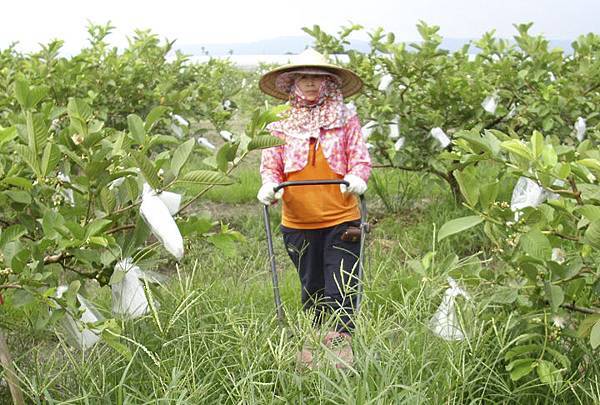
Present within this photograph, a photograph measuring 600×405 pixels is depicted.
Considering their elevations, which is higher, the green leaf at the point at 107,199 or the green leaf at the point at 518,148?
the green leaf at the point at 518,148

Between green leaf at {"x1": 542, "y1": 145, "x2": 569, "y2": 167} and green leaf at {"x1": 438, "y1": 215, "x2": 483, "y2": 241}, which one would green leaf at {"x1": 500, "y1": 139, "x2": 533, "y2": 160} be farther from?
green leaf at {"x1": 438, "y1": 215, "x2": 483, "y2": 241}

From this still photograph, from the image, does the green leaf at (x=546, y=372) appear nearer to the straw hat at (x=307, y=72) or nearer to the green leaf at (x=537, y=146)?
the green leaf at (x=537, y=146)

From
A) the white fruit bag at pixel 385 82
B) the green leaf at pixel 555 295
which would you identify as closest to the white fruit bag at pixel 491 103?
the white fruit bag at pixel 385 82

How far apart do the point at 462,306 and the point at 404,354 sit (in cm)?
32

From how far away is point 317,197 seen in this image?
3.31 m

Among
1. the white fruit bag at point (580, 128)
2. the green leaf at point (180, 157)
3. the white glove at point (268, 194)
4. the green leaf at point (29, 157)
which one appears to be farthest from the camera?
the white fruit bag at point (580, 128)

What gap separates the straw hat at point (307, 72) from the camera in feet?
10.9

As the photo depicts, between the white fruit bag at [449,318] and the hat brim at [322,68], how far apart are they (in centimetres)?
125

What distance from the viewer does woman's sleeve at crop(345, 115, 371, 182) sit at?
3250mm

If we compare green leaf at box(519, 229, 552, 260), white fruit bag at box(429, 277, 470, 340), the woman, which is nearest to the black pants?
the woman

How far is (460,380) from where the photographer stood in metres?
2.22

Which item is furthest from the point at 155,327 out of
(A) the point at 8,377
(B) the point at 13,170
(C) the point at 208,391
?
(B) the point at 13,170

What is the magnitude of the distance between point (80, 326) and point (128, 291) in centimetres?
18

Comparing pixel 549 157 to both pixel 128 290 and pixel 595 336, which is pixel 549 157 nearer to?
pixel 595 336
